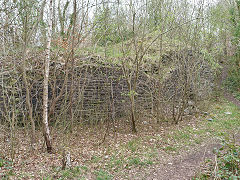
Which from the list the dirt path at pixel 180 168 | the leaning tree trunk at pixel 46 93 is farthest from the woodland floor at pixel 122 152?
the leaning tree trunk at pixel 46 93

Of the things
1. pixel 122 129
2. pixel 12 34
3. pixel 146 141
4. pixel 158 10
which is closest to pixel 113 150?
pixel 146 141

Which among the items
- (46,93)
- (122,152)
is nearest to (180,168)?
(122,152)

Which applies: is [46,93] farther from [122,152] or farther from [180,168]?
[180,168]

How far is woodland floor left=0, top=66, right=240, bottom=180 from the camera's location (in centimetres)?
403

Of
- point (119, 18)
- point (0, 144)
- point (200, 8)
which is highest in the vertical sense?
point (200, 8)

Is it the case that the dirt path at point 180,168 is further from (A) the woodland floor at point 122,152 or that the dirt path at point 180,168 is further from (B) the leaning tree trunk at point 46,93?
(B) the leaning tree trunk at point 46,93

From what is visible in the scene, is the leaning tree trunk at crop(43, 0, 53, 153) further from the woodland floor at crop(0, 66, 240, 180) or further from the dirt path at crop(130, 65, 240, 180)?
the dirt path at crop(130, 65, 240, 180)

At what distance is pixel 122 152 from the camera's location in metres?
5.14

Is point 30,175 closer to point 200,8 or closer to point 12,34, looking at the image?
point 12,34

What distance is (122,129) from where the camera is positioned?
690cm

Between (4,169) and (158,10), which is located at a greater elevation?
(158,10)

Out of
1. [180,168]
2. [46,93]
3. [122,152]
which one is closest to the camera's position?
[180,168]

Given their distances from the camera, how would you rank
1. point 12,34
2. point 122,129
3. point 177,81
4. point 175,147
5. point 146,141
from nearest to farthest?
point 12,34 < point 175,147 < point 146,141 < point 122,129 < point 177,81

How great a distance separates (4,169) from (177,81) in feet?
22.6
